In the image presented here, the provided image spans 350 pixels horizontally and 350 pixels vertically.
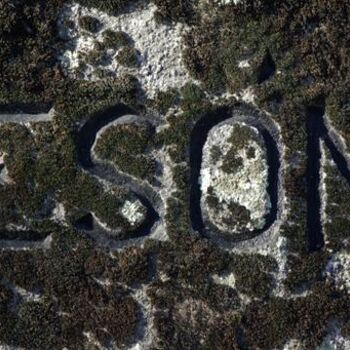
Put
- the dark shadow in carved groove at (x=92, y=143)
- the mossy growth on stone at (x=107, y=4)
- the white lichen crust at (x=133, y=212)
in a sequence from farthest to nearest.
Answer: the mossy growth on stone at (x=107, y=4) < the dark shadow in carved groove at (x=92, y=143) < the white lichen crust at (x=133, y=212)

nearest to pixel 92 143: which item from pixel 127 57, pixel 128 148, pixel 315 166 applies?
pixel 128 148

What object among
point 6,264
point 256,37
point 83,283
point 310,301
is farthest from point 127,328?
point 256,37

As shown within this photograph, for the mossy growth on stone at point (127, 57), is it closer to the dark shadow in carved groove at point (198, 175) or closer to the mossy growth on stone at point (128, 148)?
the mossy growth on stone at point (128, 148)

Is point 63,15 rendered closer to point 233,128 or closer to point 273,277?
point 233,128

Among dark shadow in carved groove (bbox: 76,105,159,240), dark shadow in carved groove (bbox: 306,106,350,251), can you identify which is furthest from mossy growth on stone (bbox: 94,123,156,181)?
dark shadow in carved groove (bbox: 306,106,350,251)

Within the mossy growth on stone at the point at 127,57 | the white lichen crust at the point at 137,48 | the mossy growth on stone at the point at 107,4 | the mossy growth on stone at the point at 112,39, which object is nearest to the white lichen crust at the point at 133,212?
the white lichen crust at the point at 137,48

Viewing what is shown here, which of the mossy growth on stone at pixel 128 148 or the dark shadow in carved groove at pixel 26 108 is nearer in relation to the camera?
the mossy growth on stone at pixel 128 148
